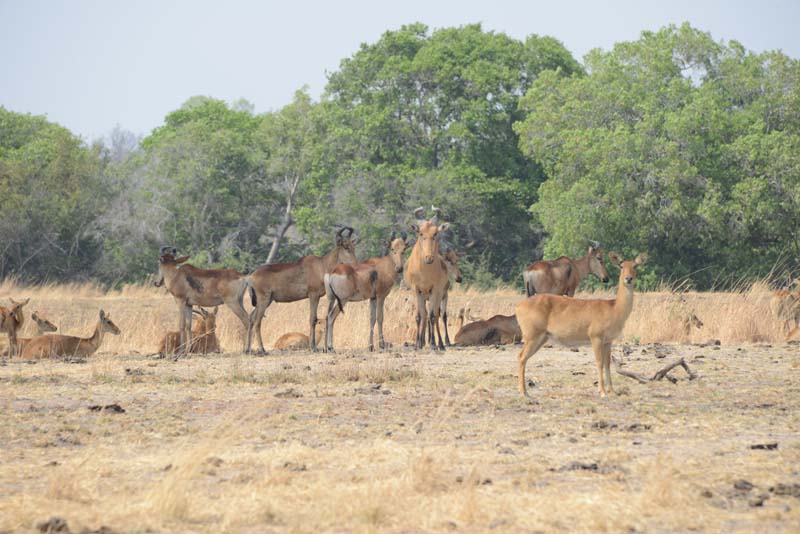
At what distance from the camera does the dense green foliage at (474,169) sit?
38656 mm

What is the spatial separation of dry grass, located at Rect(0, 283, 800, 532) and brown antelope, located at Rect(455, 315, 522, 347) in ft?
8.23

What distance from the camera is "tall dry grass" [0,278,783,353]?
71.1 feet

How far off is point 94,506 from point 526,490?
281 cm

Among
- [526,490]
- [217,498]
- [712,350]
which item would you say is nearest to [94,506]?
[217,498]

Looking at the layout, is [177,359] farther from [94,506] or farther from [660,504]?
[660,504]

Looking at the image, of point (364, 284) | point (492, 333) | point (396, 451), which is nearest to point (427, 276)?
point (364, 284)

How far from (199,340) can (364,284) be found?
2.91 metres

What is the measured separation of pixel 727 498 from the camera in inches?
308

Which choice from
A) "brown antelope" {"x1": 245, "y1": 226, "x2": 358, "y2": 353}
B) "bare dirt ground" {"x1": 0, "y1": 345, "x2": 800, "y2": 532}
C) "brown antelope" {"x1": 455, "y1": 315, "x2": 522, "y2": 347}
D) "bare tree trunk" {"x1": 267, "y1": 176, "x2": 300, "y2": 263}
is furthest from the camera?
"bare tree trunk" {"x1": 267, "y1": 176, "x2": 300, "y2": 263}

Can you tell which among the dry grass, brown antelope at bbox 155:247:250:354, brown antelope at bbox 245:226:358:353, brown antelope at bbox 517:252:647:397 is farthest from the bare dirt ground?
brown antelope at bbox 245:226:358:353

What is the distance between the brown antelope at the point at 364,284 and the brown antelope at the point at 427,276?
0.30 m

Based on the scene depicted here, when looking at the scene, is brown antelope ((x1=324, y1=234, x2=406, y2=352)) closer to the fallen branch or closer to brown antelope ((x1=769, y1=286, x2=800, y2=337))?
the fallen branch

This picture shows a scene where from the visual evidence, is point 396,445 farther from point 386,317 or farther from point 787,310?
point 386,317

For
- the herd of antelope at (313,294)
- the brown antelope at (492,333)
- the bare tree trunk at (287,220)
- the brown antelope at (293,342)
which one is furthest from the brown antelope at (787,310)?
the bare tree trunk at (287,220)
